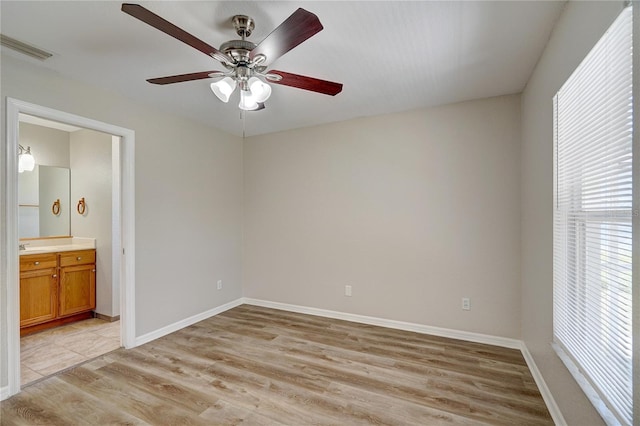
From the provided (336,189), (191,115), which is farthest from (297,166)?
(191,115)

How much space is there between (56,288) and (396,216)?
13.7 feet

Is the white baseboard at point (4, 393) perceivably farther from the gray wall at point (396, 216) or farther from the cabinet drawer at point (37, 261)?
the gray wall at point (396, 216)

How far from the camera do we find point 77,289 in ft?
12.2

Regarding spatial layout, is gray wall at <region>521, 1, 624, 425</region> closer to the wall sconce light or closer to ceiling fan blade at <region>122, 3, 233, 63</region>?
ceiling fan blade at <region>122, 3, 233, 63</region>

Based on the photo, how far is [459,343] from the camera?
3.01 metres

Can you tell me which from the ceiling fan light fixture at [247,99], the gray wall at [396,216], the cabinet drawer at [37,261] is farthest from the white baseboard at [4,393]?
the ceiling fan light fixture at [247,99]

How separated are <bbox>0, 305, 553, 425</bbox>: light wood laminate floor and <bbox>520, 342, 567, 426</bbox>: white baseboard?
5 cm

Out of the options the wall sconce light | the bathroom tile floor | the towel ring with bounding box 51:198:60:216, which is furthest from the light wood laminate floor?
the wall sconce light

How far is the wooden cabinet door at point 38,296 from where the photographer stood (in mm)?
3221

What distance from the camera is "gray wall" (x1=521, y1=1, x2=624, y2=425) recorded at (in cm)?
144

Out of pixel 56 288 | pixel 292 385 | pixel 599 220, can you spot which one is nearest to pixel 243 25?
pixel 599 220

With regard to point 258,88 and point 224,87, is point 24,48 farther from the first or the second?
point 258,88

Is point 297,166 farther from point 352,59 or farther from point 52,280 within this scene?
point 52,280

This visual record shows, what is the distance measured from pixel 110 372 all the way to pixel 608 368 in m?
3.34
